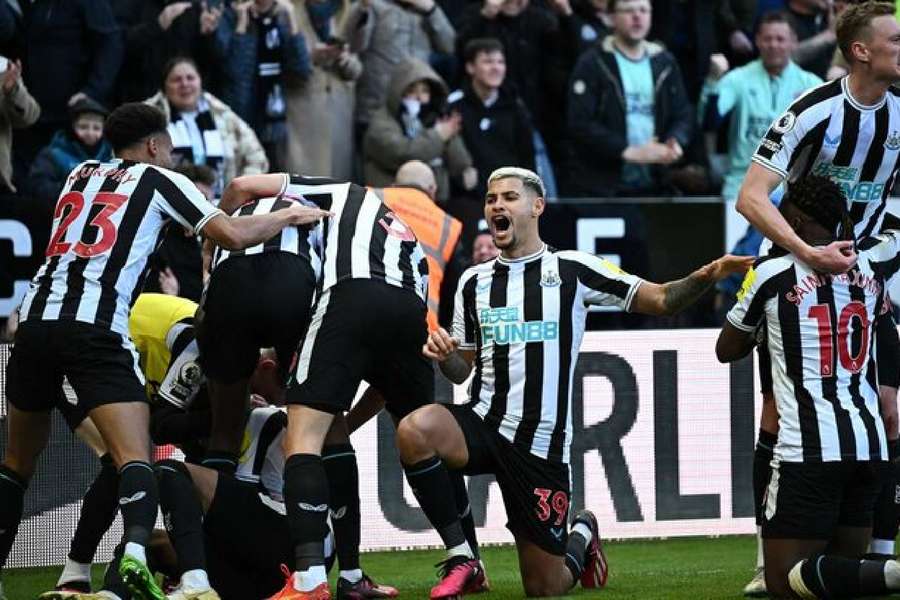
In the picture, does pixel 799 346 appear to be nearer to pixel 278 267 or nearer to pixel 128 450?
pixel 278 267

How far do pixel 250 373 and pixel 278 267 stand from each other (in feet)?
1.45

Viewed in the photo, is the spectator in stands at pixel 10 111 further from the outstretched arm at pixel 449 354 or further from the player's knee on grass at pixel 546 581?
the player's knee on grass at pixel 546 581

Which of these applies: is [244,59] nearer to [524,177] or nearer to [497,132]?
[497,132]

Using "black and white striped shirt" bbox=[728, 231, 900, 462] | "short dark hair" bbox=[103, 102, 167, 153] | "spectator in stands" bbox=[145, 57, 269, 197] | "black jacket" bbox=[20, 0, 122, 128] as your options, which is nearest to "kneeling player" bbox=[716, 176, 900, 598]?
"black and white striped shirt" bbox=[728, 231, 900, 462]

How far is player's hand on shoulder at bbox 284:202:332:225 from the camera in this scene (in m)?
6.88

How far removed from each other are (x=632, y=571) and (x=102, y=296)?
2823 mm

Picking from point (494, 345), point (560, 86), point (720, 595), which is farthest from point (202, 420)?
point (560, 86)

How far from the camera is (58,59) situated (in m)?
10.9

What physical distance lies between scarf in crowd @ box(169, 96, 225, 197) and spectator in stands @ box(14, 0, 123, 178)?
0.69 m

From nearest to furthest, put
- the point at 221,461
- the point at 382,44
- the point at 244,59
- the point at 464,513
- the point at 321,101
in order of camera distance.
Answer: the point at 221,461, the point at 464,513, the point at 244,59, the point at 321,101, the point at 382,44

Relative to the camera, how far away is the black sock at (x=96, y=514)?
6.83 metres

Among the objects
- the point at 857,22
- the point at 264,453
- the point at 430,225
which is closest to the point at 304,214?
the point at 264,453

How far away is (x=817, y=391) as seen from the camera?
6.46 metres

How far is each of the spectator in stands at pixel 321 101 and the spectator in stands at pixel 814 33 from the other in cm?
363
